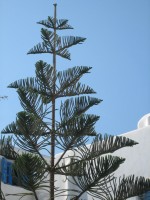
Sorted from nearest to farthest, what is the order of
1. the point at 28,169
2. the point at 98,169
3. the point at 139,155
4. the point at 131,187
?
1. the point at 28,169
2. the point at 98,169
3. the point at 131,187
4. the point at 139,155

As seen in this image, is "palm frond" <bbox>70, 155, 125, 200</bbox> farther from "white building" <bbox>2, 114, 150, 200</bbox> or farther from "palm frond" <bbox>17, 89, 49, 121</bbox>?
"white building" <bbox>2, 114, 150, 200</bbox>

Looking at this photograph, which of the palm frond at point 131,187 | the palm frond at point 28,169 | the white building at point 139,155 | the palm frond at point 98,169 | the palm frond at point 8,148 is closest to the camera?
the palm frond at point 28,169

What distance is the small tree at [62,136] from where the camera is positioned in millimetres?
3754

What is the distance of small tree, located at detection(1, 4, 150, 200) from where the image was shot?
3.75 m

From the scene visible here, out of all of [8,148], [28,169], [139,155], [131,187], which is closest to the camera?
[28,169]

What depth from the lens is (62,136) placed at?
407 cm

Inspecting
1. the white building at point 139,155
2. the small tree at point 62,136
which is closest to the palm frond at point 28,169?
the small tree at point 62,136

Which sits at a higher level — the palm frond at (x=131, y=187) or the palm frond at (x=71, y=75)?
the palm frond at (x=71, y=75)

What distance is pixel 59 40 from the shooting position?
470 centimetres

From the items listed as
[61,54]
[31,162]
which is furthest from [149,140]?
[31,162]

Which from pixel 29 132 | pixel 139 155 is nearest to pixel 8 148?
pixel 29 132

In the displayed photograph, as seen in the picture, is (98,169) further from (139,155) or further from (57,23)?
(139,155)

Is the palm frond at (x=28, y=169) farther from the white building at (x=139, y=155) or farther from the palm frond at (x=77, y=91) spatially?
the white building at (x=139, y=155)

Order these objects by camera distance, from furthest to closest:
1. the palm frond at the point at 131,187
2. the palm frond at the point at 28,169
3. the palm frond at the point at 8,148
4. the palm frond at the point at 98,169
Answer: the palm frond at the point at 8,148 < the palm frond at the point at 131,187 < the palm frond at the point at 98,169 < the palm frond at the point at 28,169
